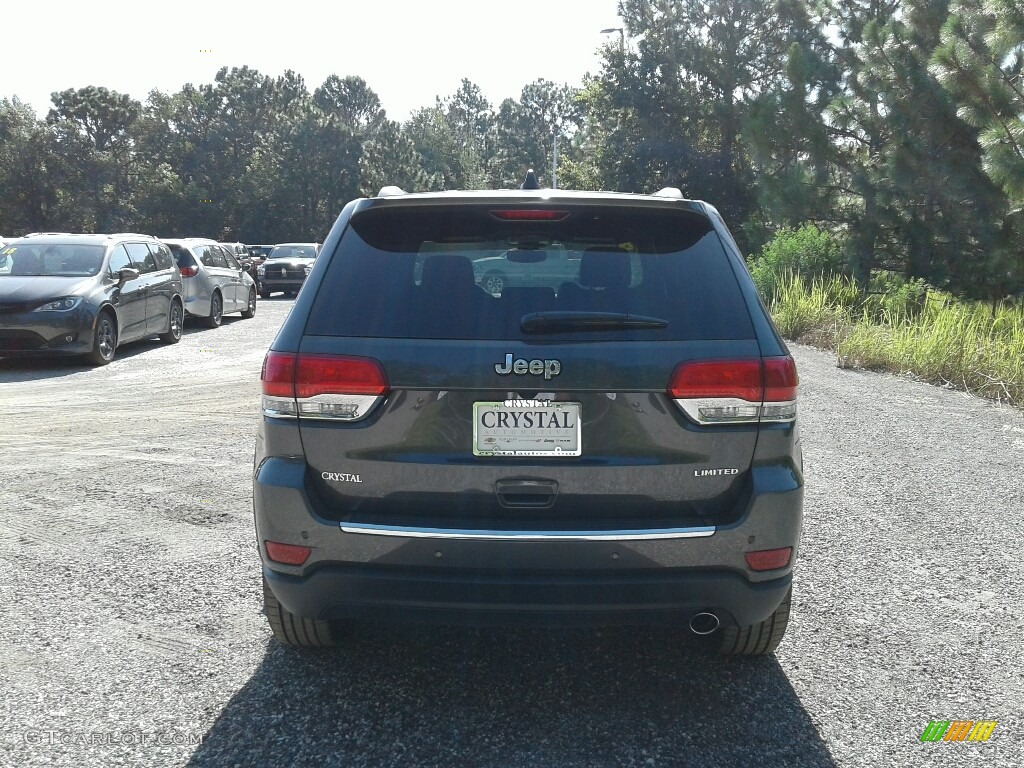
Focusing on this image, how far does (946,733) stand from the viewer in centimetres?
323

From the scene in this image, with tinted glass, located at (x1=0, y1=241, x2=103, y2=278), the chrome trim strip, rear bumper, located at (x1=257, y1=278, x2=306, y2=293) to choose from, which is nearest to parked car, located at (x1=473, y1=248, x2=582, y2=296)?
the chrome trim strip

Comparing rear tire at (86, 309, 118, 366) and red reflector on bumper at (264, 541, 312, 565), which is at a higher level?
red reflector on bumper at (264, 541, 312, 565)

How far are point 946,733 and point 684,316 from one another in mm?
1658

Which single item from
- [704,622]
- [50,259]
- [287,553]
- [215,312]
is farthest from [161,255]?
[704,622]

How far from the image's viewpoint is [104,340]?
42.6 feet

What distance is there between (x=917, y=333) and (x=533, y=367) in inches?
457

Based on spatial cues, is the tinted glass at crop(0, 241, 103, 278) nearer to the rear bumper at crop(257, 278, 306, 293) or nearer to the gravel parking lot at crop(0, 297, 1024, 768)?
the gravel parking lot at crop(0, 297, 1024, 768)

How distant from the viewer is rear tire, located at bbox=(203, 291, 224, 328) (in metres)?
18.7

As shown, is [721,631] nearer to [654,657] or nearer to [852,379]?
[654,657]

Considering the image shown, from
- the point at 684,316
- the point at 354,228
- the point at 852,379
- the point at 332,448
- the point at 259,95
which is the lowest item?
the point at 852,379

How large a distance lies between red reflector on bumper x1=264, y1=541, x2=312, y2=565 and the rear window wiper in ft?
3.31

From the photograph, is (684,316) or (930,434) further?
(930,434)

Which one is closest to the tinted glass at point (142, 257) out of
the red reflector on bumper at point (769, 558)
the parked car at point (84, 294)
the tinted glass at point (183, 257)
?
the parked car at point (84, 294)

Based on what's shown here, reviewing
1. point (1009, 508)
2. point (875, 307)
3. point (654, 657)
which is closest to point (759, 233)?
point (875, 307)
